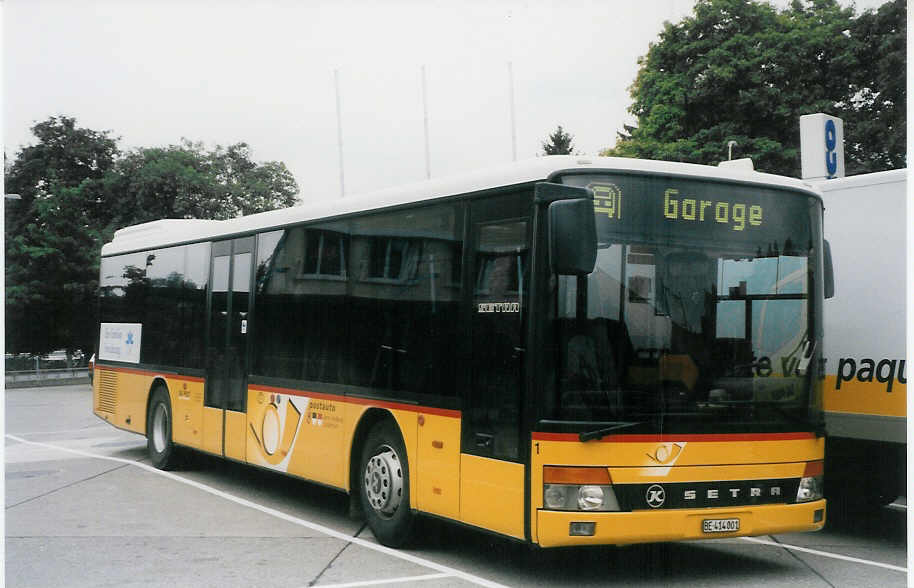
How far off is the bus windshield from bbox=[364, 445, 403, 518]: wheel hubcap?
216 cm

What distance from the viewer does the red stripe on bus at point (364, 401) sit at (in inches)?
317

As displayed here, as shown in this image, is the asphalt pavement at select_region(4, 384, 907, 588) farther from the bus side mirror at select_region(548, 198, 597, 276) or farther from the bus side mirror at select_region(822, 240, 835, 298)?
the bus side mirror at select_region(548, 198, 597, 276)

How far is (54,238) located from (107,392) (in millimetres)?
17894

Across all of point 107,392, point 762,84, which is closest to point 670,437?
point 107,392

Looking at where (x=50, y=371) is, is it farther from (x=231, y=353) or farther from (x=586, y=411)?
(x=586, y=411)

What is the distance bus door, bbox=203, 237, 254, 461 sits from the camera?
38.6 feet

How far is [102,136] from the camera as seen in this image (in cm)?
2375

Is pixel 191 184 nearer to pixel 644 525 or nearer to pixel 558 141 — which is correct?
pixel 558 141

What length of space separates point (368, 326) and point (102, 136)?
16.6 meters

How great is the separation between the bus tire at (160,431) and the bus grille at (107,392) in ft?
4.83

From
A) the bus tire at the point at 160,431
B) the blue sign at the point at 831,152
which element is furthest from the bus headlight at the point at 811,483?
the bus tire at the point at 160,431

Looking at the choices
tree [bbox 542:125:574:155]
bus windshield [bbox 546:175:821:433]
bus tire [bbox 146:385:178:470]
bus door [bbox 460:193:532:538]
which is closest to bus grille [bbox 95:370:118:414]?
bus tire [bbox 146:385:178:470]

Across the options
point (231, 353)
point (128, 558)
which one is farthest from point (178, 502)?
point (128, 558)

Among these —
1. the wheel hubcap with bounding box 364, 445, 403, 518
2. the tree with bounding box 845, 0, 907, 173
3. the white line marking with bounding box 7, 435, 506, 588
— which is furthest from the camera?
the tree with bounding box 845, 0, 907, 173
